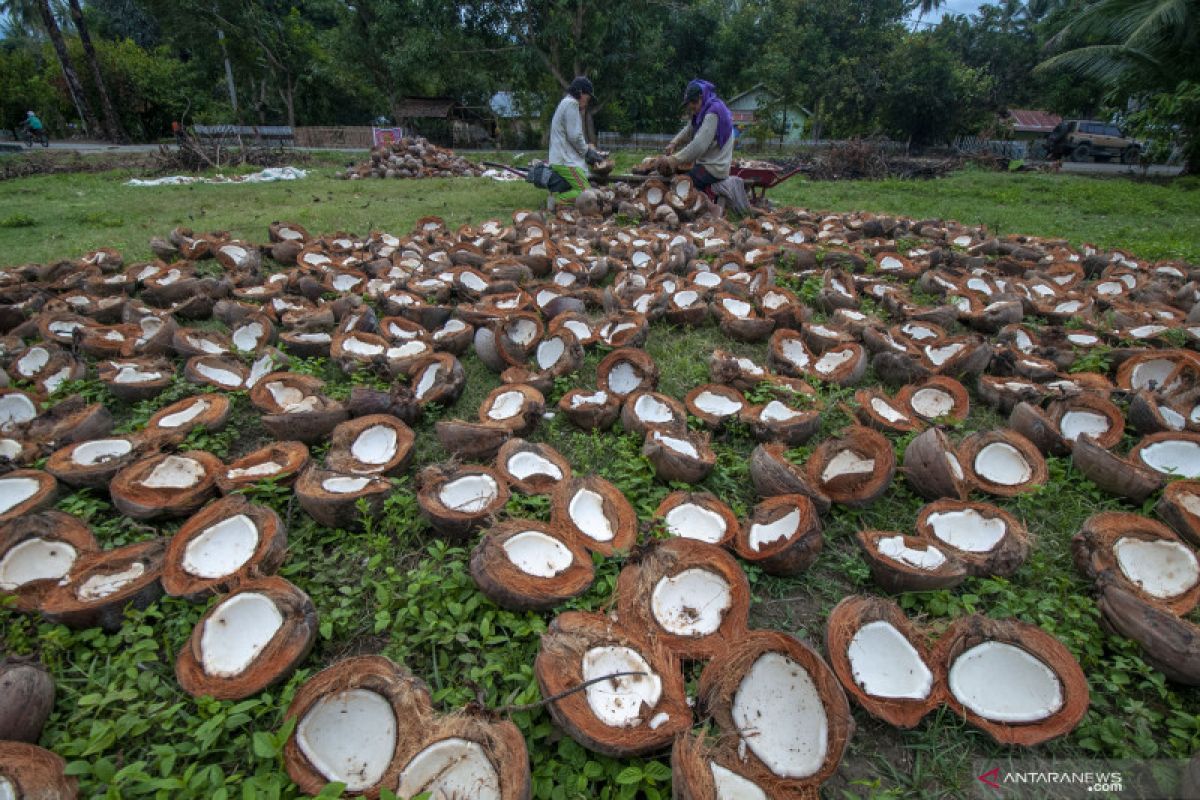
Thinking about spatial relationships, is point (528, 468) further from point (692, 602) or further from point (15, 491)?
point (15, 491)

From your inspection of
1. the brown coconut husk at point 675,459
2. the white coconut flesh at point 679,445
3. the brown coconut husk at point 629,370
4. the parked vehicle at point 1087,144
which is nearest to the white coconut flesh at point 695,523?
the brown coconut husk at point 675,459

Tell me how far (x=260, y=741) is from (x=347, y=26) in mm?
29759

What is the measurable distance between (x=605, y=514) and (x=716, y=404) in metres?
1.13

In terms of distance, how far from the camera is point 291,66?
1080 inches

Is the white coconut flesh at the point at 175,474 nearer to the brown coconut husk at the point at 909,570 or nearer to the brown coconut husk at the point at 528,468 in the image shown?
the brown coconut husk at the point at 528,468

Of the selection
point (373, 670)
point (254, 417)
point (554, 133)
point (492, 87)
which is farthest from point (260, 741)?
point (492, 87)

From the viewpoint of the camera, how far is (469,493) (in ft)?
7.77

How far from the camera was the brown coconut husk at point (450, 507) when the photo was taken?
2195 mm

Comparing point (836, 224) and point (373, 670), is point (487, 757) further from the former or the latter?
point (836, 224)

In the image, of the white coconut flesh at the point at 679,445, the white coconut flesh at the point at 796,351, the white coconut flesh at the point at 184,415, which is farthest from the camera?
the white coconut flesh at the point at 796,351

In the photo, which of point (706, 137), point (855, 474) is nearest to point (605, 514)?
point (855, 474)

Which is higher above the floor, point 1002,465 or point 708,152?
point 708,152

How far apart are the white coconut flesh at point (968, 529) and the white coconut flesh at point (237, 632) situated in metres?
2.47

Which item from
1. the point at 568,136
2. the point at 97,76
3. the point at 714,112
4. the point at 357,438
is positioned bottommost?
the point at 357,438
